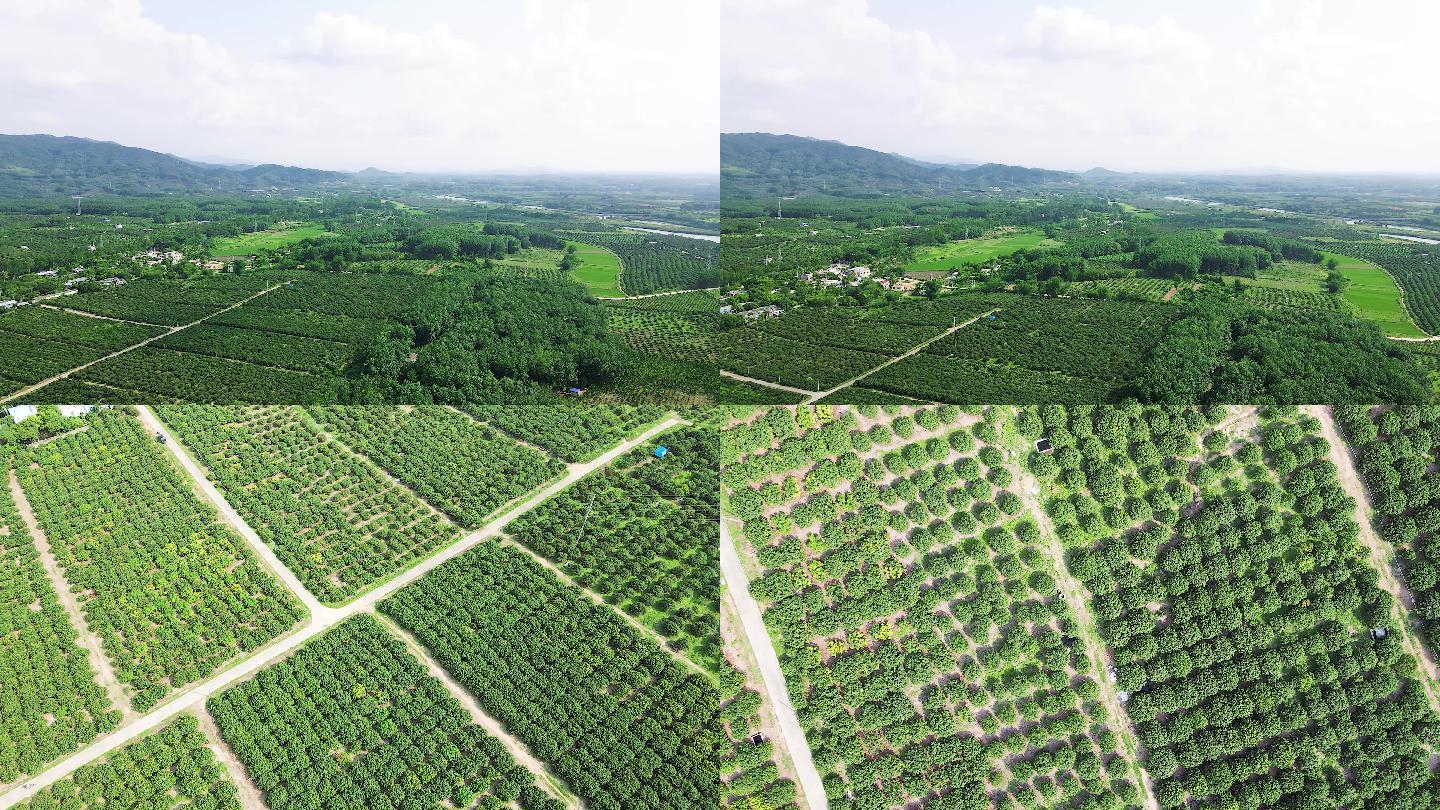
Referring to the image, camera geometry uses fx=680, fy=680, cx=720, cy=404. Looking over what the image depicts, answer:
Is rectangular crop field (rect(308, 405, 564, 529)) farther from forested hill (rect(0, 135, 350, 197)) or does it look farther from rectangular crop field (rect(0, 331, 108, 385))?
forested hill (rect(0, 135, 350, 197))

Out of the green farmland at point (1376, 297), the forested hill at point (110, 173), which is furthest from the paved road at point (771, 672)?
the forested hill at point (110, 173)

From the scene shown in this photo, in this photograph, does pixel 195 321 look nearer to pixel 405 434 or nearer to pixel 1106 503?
pixel 405 434

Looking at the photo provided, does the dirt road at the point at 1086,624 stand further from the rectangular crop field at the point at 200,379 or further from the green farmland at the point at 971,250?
the rectangular crop field at the point at 200,379

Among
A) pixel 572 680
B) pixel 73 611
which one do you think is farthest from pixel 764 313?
pixel 73 611

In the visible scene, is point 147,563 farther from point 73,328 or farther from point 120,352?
point 73,328

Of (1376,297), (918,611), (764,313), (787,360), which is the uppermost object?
(1376,297)

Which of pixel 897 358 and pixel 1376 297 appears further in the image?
pixel 897 358

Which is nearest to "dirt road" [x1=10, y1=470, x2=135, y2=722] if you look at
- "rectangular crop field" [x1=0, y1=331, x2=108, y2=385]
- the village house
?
"rectangular crop field" [x1=0, y1=331, x2=108, y2=385]
